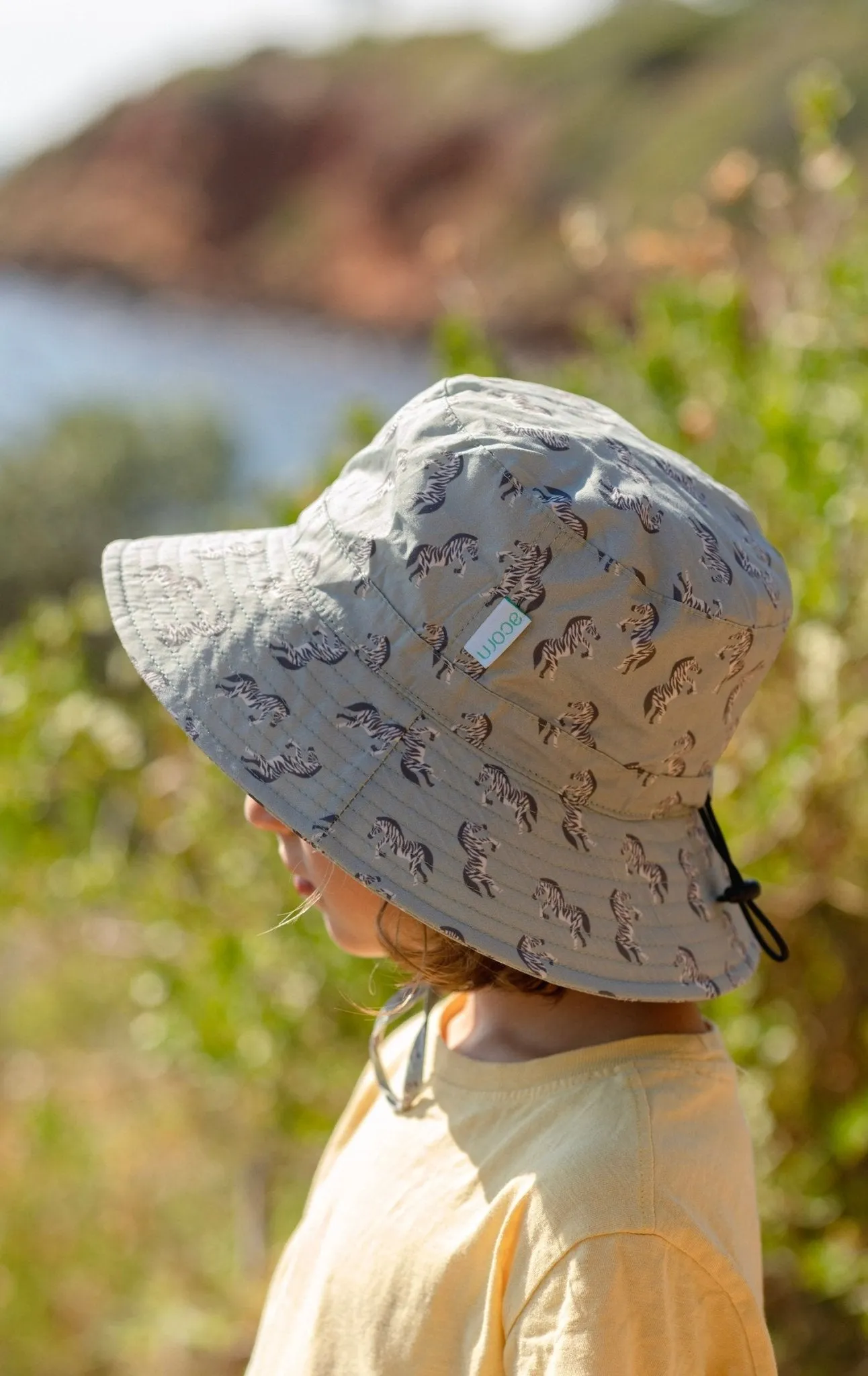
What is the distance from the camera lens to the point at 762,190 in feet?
6.97

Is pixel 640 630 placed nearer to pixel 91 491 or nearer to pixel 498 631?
pixel 498 631

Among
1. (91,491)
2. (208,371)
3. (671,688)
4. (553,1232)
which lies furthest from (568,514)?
(208,371)

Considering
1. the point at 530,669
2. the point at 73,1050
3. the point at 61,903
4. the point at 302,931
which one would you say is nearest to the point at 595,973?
the point at 530,669

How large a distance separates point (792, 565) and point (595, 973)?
3.49 ft

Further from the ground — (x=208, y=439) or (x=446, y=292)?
(x=446, y=292)

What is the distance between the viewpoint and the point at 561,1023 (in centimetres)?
102

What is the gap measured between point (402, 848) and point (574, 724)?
154 millimetres

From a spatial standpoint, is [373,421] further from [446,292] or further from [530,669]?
[530,669]

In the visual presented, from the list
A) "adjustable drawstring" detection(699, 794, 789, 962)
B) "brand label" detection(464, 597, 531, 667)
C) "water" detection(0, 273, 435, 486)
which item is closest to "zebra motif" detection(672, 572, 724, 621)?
"brand label" detection(464, 597, 531, 667)

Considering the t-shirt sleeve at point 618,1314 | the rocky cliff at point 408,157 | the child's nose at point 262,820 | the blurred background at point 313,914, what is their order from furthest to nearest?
1. the rocky cliff at point 408,157
2. the blurred background at point 313,914
3. the child's nose at point 262,820
4. the t-shirt sleeve at point 618,1314

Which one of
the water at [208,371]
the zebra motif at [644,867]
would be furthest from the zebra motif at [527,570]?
the water at [208,371]

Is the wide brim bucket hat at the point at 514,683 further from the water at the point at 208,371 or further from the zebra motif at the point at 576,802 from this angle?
the water at the point at 208,371

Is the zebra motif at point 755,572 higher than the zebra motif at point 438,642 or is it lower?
higher

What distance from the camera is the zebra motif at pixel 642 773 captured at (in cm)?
95
